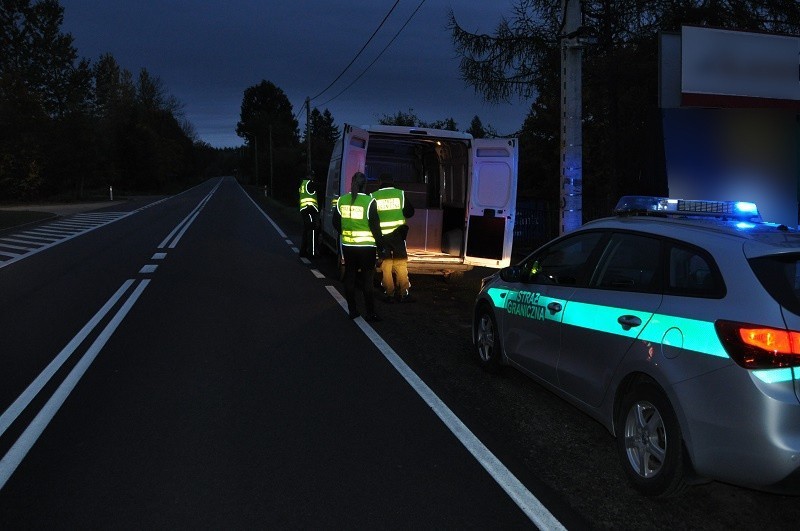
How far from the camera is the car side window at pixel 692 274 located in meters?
3.51

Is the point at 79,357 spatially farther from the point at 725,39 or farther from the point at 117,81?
the point at 117,81

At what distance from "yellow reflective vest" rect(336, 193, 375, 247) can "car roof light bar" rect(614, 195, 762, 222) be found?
12.1 ft

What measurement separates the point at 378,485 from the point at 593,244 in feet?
7.25

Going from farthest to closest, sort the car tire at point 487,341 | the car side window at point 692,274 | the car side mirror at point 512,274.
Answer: the car tire at point 487,341 < the car side mirror at point 512,274 < the car side window at point 692,274

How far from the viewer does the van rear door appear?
10.3 m

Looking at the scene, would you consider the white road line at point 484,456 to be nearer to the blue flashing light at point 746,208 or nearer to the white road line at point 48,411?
the blue flashing light at point 746,208

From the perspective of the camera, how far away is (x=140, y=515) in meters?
3.56

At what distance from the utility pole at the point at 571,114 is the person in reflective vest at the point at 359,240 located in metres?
2.55

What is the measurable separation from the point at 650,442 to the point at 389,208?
5.90 meters

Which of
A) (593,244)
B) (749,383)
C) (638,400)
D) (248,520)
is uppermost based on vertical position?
(593,244)

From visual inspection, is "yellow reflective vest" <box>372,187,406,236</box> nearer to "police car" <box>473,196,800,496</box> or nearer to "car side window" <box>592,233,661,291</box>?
"police car" <box>473,196,800,496</box>

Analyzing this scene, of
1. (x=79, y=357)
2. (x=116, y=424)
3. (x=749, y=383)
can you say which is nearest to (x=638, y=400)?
(x=749, y=383)

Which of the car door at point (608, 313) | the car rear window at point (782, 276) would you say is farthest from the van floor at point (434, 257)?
the car rear window at point (782, 276)

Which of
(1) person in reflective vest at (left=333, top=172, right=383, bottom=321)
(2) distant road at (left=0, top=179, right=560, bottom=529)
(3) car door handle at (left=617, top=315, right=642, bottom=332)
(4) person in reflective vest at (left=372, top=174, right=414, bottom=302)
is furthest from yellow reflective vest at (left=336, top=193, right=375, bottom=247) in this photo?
(3) car door handle at (left=617, top=315, right=642, bottom=332)
